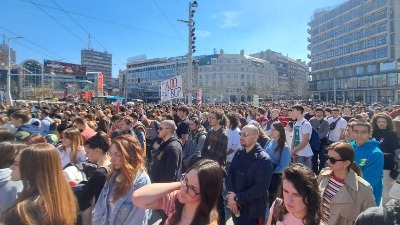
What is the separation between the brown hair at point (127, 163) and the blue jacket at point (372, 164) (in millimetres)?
2843

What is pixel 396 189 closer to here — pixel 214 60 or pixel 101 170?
pixel 101 170

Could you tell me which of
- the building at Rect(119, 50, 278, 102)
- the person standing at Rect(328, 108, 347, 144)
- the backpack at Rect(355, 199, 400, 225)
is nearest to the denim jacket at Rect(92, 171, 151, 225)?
the backpack at Rect(355, 199, 400, 225)

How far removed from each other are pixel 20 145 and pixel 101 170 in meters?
0.93

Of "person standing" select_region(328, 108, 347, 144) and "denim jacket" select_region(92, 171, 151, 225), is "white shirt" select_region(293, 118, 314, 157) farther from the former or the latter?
"denim jacket" select_region(92, 171, 151, 225)

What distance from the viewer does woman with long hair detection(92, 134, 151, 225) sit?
2.94 metres

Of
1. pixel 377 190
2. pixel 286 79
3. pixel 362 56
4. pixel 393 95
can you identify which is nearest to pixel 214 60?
Answer: pixel 286 79

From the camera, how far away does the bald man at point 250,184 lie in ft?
12.3

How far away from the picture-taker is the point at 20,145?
10.6 ft

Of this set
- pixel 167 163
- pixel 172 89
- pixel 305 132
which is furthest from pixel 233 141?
pixel 172 89

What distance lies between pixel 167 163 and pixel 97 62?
16642 centimetres

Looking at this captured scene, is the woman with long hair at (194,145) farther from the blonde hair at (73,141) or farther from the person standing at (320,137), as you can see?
the person standing at (320,137)

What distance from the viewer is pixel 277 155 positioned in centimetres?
522

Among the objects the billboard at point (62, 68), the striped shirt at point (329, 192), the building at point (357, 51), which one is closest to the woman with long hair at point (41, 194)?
the striped shirt at point (329, 192)

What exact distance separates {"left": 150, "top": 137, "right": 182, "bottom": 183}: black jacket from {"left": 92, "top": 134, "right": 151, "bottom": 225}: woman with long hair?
1.10 metres
